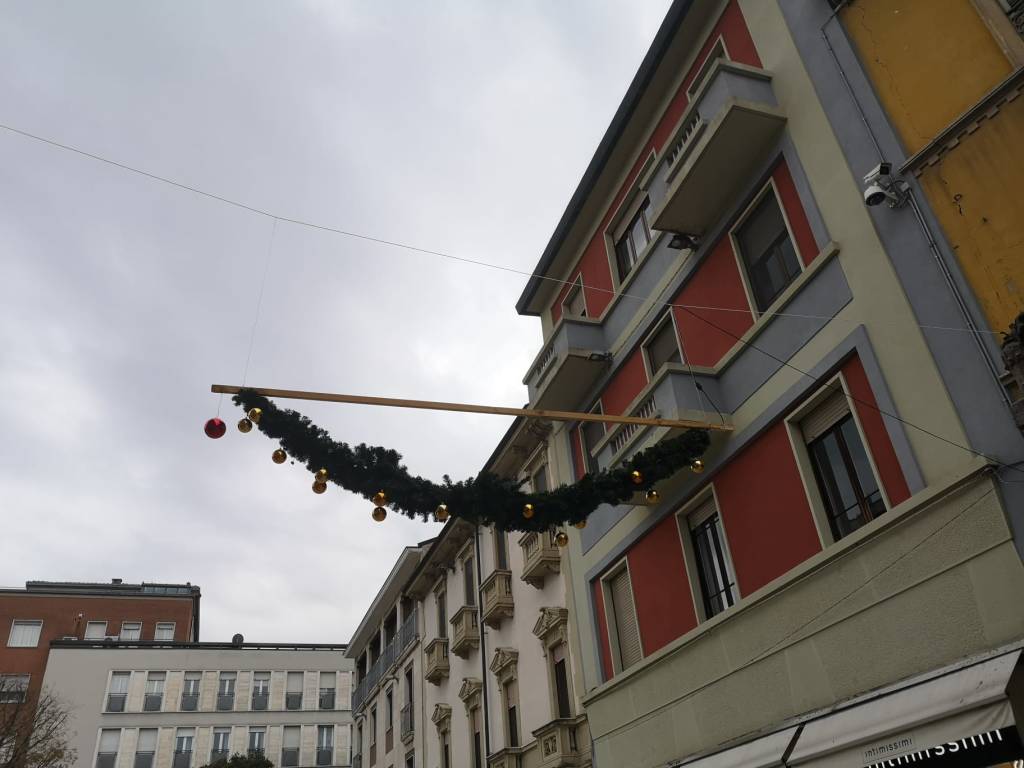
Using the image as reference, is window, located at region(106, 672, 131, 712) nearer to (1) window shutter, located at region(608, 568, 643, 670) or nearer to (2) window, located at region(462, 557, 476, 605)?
(2) window, located at region(462, 557, 476, 605)

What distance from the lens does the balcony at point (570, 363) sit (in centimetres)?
1574

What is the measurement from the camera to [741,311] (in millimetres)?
11977

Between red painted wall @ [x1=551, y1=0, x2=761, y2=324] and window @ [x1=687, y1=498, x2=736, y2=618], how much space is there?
513 cm

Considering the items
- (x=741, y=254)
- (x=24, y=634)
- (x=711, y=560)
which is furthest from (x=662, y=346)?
(x=24, y=634)

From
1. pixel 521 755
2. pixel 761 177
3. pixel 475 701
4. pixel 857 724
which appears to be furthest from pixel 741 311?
pixel 475 701

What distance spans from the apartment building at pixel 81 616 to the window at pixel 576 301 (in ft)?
153

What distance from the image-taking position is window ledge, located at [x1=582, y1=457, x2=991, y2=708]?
319 inches

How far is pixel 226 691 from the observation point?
176 feet

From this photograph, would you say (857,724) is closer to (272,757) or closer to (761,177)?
(761,177)

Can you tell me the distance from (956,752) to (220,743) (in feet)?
174

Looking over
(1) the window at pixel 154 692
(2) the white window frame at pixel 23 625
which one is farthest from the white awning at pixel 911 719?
(2) the white window frame at pixel 23 625

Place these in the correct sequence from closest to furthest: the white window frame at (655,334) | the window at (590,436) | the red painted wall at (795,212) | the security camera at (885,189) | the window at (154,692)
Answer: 1. the security camera at (885,189)
2. the red painted wall at (795,212)
3. the white window frame at (655,334)
4. the window at (590,436)
5. the window at (154,692)

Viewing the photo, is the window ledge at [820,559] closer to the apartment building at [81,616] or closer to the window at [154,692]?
the window at [154,692]

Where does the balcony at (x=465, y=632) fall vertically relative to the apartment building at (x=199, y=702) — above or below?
below
